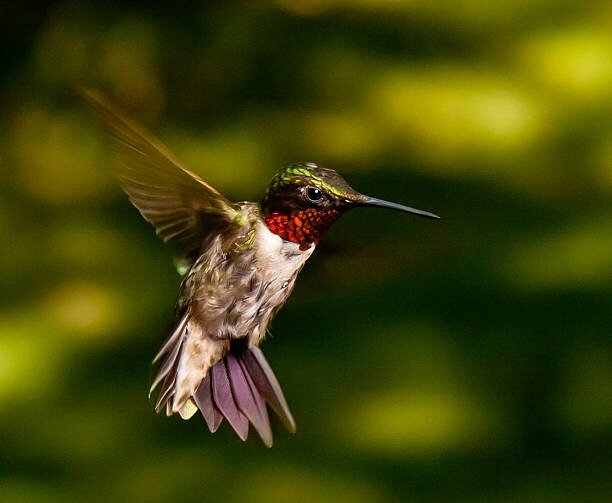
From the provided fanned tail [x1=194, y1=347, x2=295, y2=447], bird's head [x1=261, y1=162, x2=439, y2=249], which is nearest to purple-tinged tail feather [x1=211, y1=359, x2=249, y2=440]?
fanned tail [x1=194, y1=347, x2=295, y2=447]

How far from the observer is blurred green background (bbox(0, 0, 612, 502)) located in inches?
43.3

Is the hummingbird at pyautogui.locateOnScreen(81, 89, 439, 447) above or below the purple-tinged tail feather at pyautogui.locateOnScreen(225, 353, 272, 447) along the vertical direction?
above

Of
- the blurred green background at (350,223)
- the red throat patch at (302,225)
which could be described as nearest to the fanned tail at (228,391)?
the red throat patch at (302,225)

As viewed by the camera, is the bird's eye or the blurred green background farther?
the blurred green background

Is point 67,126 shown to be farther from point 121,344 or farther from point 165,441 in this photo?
point 165,441

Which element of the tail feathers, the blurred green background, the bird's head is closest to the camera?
the bird's head

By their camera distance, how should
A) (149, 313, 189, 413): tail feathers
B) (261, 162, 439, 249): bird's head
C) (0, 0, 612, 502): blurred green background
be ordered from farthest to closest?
(0, 0, 612, 502): blurred green background → (149, 313, 189, 413): tail feathers → (261, 162, 439, 249): bird's head

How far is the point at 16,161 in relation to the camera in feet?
3.96

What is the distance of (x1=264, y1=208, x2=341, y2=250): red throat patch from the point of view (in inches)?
21.3

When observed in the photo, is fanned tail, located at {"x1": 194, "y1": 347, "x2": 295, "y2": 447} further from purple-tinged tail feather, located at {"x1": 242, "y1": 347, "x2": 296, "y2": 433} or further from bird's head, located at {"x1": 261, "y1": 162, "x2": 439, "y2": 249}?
bird's head, located at {"x1": 261, "y1": 162, "x2": 439, "y2": 249}

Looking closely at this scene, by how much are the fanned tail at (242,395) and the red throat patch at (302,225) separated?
12 centimetres

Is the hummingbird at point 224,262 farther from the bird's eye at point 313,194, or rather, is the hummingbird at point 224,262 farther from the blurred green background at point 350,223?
the blurred green background at point 350,223

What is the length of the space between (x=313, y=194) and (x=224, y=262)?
10 cm

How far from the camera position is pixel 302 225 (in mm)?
557
